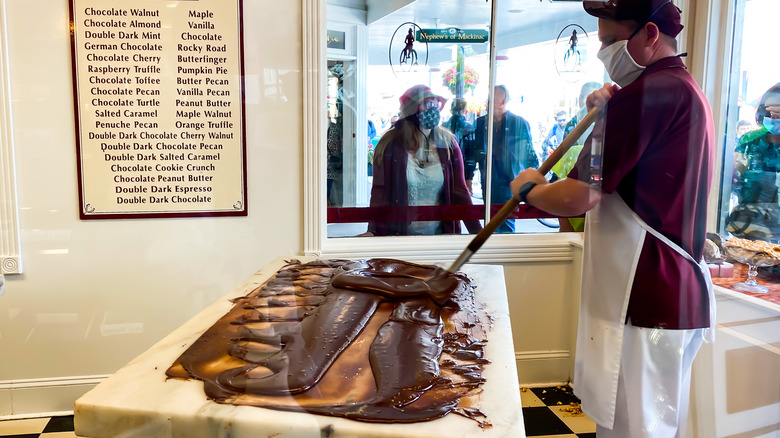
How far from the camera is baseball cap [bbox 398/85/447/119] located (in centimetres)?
197

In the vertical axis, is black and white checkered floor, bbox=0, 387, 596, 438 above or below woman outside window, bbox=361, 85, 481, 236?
below

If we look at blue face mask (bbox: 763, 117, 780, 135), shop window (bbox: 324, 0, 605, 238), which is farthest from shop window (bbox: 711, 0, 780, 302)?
shop window (bbox: 324, 0, 605, 238)

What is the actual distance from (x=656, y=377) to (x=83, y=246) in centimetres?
170

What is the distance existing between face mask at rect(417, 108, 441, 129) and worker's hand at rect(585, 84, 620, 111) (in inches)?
36.0

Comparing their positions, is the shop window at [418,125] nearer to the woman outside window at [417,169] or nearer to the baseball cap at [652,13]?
the woman outside window at [417,169]

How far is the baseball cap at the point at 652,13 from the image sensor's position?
96 centimetres

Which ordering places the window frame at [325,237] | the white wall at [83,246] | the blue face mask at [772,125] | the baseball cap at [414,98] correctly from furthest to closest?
the baseball cap at [414,98] < the window frame at [325,237] < the white wall at [83,246] < the blue face mask at [772,125]

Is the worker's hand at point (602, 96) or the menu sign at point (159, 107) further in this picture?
the menu sign at point (159, 107)

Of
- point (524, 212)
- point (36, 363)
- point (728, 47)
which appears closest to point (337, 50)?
point (524, 212)

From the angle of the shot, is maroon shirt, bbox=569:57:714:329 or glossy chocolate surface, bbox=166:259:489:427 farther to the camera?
maroon shirt, bbox=569:57:714:329

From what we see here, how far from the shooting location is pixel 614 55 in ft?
3.37

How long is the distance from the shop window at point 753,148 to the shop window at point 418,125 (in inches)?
26.3

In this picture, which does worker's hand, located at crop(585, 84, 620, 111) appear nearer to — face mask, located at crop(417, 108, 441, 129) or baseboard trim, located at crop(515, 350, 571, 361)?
face mask, located at crop(417, 108, 441, 129)

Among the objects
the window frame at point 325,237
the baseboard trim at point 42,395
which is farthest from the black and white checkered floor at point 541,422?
the window frame at point 325,237
